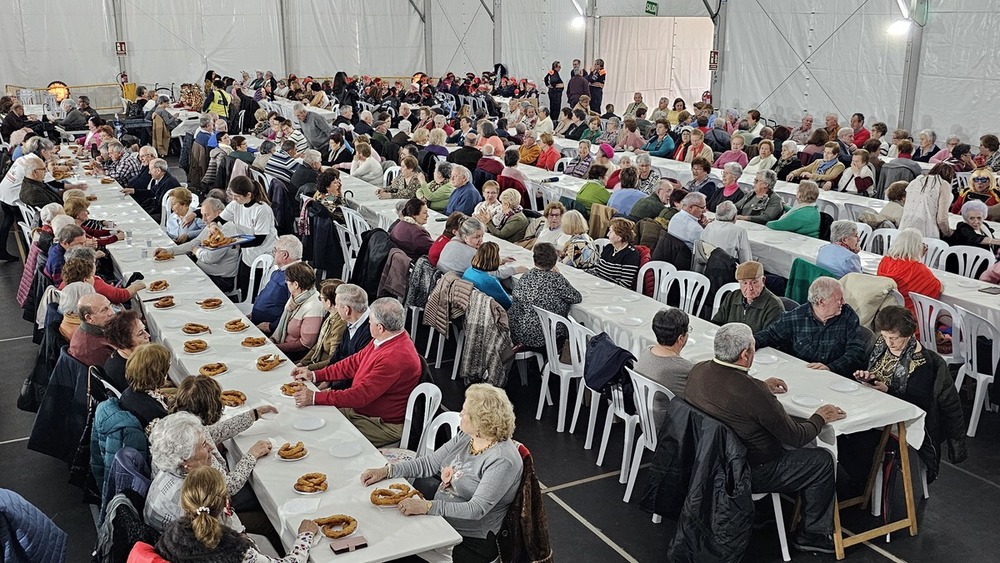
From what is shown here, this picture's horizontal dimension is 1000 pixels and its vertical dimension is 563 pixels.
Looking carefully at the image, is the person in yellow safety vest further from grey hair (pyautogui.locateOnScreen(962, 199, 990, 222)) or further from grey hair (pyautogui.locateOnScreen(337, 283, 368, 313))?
grey hair (pyautogui.locateOnScreen(962, 199, 990, 222))

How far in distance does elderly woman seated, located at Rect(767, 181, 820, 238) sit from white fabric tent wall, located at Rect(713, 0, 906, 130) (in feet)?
22.4

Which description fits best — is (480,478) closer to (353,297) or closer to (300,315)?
(353,297)

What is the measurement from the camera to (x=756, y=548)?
172 inches

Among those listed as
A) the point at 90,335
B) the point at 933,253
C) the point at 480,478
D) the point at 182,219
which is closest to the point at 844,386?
the point at 480,478

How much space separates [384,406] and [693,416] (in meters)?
1.54

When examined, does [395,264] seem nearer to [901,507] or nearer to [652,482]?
[652,482]

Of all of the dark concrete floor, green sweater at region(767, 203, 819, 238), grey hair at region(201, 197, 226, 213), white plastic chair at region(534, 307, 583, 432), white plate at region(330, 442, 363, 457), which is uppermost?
grey hair at region(201, 197, 226, 213)

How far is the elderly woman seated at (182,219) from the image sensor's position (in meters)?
7.47

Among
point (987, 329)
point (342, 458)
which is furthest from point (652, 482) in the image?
point (987, 329)

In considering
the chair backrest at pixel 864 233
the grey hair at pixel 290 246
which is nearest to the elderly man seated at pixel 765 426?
the grey hair at pixel 290 246

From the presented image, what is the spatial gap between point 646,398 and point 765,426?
0.68 meters

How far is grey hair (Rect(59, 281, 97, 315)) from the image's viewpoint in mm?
5156

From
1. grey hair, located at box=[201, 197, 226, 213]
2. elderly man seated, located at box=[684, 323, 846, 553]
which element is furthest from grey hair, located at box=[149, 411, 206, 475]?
grey hair, located at box=[201, 197, 226, 213]

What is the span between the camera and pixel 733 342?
409 centimetres
